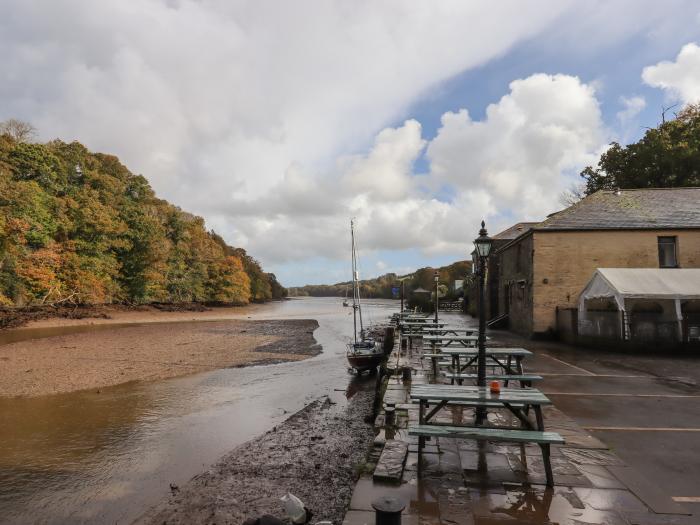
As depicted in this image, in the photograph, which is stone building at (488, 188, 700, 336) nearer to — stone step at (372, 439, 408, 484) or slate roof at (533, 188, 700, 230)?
slate roof at (533, 188, 700, 230)

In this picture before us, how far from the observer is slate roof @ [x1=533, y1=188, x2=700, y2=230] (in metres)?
18.8

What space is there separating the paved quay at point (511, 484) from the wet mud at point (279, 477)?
2.70 ft

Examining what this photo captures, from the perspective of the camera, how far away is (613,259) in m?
18.7

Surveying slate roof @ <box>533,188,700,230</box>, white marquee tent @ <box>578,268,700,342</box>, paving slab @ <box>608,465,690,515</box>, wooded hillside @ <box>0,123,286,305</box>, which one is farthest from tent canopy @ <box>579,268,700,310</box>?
wooded hillside @ <box>0,123,286,305</box>

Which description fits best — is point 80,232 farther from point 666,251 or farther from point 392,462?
point 666,251

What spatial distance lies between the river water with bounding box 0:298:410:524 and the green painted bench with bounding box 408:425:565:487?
Result: 4.28 meters

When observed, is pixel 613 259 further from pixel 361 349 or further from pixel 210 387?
pixel 210 387

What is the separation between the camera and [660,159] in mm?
33500

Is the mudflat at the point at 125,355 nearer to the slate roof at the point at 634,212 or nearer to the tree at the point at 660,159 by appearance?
the slate roof at the point at 634,212

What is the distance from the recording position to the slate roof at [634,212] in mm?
18781

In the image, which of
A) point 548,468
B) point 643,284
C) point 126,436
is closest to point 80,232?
point 126,436

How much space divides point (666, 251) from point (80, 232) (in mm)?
44372

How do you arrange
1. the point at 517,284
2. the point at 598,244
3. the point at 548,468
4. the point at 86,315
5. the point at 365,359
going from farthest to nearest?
the point at 86,315 < the point at 517,284 < the point at 598,244 < the point at 365,359 < the point at 548,468

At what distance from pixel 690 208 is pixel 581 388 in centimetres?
1631
